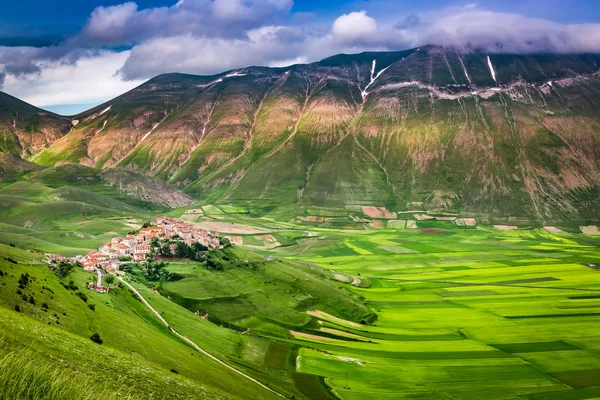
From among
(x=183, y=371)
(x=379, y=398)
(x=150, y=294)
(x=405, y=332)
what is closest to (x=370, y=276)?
(x=405, y=332)

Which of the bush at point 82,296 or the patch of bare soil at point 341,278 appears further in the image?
the patch of bare soil at point 341,278

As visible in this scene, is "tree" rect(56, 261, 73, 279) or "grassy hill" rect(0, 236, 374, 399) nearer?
"grassy hill" rect(0, 236, 374, 399)

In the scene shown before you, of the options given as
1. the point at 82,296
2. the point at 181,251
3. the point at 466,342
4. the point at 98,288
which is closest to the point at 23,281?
the point at 82,296

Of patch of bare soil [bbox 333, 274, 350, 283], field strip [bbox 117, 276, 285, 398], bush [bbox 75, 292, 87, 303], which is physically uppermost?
bush [bbox 75, 292, 87, 303]

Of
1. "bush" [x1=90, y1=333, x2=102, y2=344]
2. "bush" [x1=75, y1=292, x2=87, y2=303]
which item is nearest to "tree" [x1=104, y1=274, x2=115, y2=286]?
"bush" [x1=75, y1=292, x2=87, y2=303]

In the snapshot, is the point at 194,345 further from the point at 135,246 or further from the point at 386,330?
the point at 135,246

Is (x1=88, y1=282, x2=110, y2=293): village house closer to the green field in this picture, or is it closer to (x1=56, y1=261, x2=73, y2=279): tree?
the green field

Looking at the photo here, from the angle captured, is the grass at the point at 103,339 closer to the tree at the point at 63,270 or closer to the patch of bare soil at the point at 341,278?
the tree at the point at 63,270

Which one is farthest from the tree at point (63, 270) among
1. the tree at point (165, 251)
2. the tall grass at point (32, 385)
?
the tall grass at point (32, 385)

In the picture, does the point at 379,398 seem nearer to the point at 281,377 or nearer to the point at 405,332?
the point at 281,377
